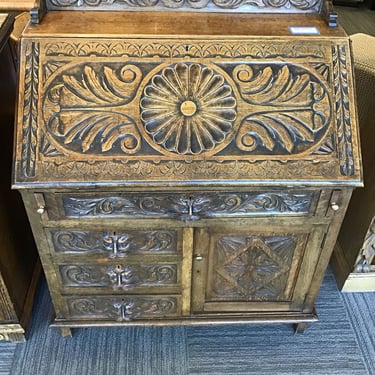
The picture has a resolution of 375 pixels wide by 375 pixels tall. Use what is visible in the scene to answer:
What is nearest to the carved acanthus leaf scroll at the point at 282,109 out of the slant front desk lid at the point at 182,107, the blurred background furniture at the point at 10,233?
the slant front desk lid at the point at 182,107

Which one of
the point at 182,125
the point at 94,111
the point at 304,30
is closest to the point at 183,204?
the point at 182,125

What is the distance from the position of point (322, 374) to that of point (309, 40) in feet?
3.70

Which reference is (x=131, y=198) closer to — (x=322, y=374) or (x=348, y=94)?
(x=348, y=94)

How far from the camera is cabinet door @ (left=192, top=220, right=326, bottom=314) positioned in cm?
137

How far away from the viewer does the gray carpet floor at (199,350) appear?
1.61m

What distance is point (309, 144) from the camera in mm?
1237

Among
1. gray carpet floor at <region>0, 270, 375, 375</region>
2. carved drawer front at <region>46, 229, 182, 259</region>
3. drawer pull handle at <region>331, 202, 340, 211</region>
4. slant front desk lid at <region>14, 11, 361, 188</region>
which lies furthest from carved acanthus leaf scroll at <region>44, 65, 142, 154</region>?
gray carpet floor at <region>0, 270, 375, 375</region>

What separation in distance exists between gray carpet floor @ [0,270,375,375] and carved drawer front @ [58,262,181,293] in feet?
0.98

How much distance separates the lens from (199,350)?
1.67 meters

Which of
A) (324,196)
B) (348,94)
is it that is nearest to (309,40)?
(348,94)

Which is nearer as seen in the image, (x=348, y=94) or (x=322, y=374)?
(x=348, y=94)

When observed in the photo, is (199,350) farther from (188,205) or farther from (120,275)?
(188,205)

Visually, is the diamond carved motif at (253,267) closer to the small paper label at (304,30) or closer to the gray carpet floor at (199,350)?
the gray carpet floor at (199,350)

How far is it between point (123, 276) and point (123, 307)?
0.51ft
